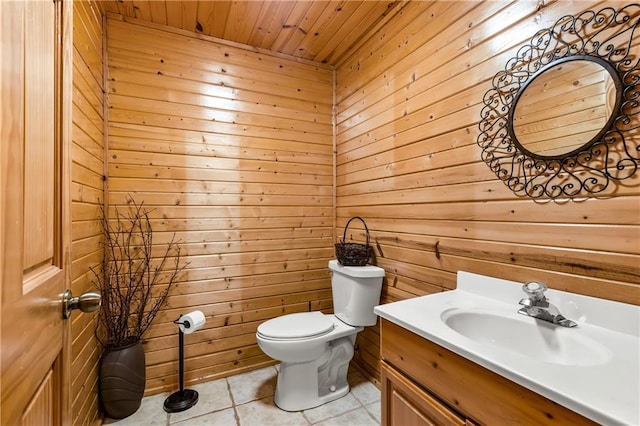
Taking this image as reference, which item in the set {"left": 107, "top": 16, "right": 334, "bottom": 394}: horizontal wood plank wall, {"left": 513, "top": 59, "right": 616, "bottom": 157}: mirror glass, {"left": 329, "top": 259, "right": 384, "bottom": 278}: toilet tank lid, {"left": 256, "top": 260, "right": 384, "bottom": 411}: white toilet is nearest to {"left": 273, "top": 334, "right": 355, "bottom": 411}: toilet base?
{"left": 256, "top": 260, "right": 384, "bottom": 411}: white toilet

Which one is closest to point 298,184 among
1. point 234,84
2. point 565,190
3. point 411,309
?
point 234,84

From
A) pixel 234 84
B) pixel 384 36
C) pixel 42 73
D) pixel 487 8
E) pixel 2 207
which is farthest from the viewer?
pixel 234 84

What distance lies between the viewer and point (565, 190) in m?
1.07

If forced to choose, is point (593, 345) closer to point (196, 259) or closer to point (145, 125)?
point (196, 259)

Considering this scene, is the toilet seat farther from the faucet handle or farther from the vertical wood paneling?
the vertical wood paneling

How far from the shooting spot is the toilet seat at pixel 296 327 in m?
1.71

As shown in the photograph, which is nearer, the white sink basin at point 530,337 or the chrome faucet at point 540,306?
the white sink basin at point 530,337

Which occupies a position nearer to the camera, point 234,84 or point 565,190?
point 565,190

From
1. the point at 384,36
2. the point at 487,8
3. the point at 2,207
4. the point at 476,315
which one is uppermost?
the point at 384,36

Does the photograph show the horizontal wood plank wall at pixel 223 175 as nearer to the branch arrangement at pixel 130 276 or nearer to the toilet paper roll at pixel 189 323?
the branch arrangement at pixel 130 276

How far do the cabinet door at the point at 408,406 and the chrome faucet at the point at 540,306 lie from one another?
46cm

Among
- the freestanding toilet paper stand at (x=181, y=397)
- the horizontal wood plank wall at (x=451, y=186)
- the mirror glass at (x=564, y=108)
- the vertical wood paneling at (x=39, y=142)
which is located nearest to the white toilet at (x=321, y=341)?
the horizontal wood plank wall at (x=451, y=186)

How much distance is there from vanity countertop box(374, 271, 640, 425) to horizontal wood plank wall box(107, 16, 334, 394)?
4.45ft

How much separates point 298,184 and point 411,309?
1.54 m
